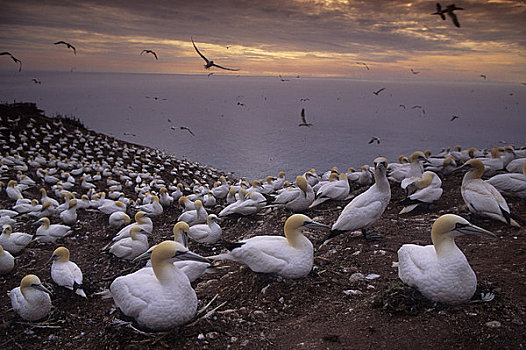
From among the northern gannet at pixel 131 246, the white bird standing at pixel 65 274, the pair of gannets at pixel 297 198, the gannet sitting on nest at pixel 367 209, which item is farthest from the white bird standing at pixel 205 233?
the gannet sitting on nest at pixel 367 209

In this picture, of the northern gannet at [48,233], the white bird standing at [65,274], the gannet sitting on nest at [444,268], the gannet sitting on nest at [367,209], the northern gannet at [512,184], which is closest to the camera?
the gannet sitting on nest at [444,268]

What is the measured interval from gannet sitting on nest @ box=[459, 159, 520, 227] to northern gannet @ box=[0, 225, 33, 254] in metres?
8.06

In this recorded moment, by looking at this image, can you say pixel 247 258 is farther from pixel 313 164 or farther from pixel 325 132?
pixel 325 132

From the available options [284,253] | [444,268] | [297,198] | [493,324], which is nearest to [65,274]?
[284,253]

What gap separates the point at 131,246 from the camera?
667cm

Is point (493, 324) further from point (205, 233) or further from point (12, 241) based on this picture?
point (12, 241)

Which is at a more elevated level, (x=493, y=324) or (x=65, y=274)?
(x=493, y=324)

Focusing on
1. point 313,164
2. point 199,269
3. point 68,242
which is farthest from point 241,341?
point 313,164

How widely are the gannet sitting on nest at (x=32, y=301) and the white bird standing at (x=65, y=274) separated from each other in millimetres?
499

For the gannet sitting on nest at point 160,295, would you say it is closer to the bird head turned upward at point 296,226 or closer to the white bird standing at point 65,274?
the bird head turned upward at point 296,226

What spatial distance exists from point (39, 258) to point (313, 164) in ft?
73.9

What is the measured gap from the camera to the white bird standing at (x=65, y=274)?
5.21m

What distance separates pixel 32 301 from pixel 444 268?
480 cm

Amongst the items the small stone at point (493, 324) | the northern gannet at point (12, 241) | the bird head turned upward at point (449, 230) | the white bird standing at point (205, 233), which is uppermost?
the bird head turned upward at point (449, 230)
